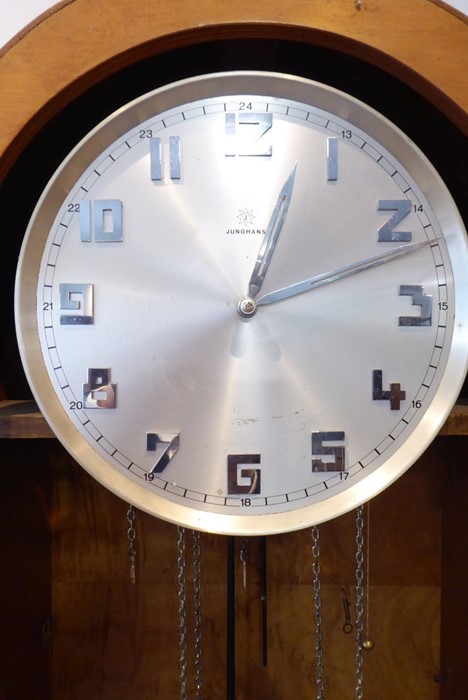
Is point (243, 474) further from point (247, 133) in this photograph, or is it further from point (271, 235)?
point (247, 133)

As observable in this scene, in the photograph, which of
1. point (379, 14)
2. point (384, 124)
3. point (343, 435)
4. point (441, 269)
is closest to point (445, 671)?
point (343, 435)

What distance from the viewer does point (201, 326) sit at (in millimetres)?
611

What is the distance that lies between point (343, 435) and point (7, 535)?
1.58 ft

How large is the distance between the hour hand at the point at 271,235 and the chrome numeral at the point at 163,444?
20cm

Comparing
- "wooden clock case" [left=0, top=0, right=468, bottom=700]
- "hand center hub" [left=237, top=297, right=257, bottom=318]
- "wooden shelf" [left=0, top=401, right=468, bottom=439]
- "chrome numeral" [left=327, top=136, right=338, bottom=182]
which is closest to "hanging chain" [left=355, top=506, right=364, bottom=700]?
"wooden clock case" [left=0, top=0, right=468, bottom=700]

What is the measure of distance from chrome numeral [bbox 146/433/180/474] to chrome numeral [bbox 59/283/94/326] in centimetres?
17

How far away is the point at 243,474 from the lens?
0.61m

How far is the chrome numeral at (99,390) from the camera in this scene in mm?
609

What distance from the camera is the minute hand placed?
0.61 metres

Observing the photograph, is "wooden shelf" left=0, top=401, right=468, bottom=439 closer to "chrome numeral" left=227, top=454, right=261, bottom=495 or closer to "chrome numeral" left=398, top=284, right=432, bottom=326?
"chrome numeral" left=398, top=284, right=432, bottom=326

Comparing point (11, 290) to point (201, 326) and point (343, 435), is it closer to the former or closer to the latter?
point (201, 326)

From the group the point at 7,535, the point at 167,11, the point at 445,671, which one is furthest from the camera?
the point at 445,671

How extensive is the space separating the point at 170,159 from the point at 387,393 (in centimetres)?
40

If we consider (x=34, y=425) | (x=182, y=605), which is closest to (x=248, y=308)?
(x=34, y=425)
